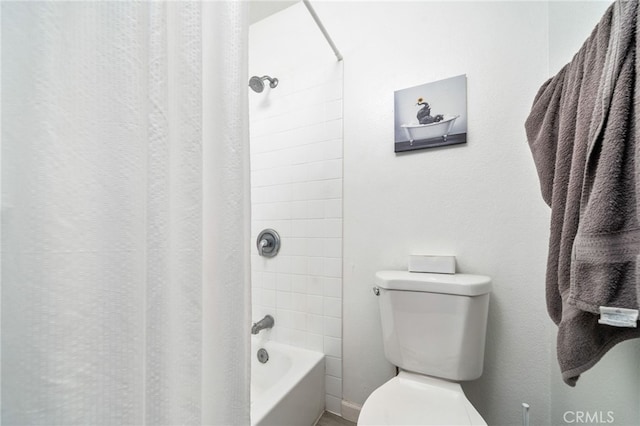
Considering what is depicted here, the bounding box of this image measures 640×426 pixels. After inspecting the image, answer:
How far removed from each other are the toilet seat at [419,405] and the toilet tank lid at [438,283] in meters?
0.32

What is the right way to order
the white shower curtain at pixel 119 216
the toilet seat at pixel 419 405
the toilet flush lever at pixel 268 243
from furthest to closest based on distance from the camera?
1. the toilet flush lever at pixel 268 243
2. the toilet seat at pixel 419 405
3. the white shower curtain at pixel 119 216

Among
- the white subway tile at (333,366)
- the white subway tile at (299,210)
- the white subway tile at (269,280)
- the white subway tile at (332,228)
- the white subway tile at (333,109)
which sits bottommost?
the white subway tile at (333,366)

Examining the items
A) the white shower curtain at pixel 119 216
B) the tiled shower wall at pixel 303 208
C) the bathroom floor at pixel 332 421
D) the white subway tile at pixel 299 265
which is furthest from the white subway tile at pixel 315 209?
the bathroom floor at pixel 332 421

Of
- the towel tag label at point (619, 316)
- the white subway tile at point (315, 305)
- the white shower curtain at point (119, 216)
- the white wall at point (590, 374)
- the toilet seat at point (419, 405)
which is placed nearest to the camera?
the white shower curtain at point (119, 216)

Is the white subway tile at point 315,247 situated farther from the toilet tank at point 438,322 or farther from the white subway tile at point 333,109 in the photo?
the white subway tile at point 333,109

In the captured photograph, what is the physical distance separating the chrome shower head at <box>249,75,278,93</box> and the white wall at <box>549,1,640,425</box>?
1212 mm

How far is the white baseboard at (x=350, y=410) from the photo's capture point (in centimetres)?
115

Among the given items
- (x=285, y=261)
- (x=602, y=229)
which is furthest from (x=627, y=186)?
(x=285, y=261)

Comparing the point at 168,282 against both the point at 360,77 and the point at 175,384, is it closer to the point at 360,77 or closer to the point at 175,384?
the point at 175,384

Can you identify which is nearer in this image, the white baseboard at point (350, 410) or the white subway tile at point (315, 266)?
the white baseboard at point (350, 410)

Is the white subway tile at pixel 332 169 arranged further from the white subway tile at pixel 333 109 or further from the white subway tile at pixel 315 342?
the white subway tile at pixel 315 342

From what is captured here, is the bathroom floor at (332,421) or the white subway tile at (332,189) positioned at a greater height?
the white subway tile at (332,189)

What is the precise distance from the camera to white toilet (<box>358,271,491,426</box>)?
2.67 ft

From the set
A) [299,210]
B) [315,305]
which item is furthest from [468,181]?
[315,305]
